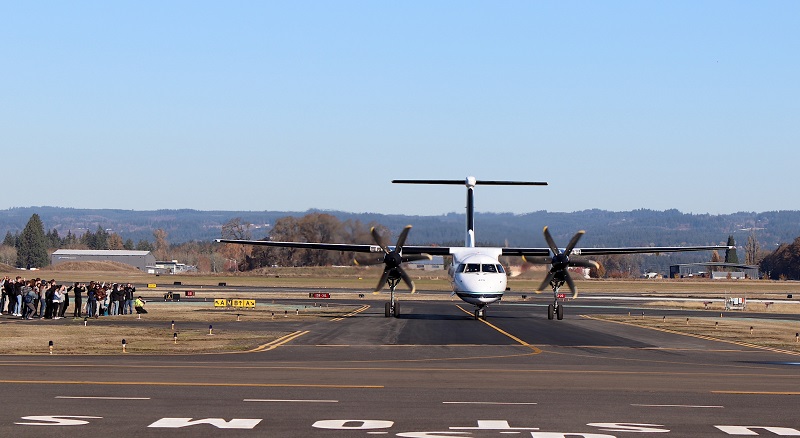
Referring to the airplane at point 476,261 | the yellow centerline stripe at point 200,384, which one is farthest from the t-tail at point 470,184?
the yellow centerline stripe at point 200,384

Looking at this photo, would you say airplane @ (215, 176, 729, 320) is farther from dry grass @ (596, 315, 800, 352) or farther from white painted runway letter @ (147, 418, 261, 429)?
white painted runway letter @ (147, 418, 261, 429)

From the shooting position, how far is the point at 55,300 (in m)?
49.8

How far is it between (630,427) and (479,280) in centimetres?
3279

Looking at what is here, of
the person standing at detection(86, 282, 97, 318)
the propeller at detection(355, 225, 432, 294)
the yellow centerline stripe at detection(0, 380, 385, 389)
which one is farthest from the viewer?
the person standing at detection(86, 282, 97, 318)

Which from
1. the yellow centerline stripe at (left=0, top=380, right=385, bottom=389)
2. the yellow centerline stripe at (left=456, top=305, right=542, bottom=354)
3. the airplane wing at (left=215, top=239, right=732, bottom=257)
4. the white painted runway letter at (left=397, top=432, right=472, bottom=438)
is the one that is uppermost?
the airplane wing at (left=215, top=239, right=732, bottom=257)

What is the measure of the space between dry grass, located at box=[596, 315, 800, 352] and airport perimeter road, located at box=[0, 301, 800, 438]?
481cm

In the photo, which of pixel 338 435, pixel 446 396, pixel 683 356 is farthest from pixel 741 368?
pixel 338 435

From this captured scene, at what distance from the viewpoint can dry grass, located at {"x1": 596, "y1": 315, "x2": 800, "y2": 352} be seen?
39406 millimetres

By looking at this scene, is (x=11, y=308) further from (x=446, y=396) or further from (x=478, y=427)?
(x=478, y=427)

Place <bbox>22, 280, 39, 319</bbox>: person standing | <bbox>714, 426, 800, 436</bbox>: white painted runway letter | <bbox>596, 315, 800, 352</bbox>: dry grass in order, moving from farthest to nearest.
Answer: <bbox>22, 280, 39, 319</bbox>: person standing
<bbox>596, 315, 800, 352</bbox>: dry grass
<bbox>714, 426, 800, 436</bbox>: white painted runway letter

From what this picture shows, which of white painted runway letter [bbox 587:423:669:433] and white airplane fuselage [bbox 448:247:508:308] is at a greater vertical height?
white airplane fuselage [bbox 448:247:508:308]

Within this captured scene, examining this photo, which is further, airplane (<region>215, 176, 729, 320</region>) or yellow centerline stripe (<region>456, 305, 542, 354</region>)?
airplane (<region>215, 176, 729, 320</region>)

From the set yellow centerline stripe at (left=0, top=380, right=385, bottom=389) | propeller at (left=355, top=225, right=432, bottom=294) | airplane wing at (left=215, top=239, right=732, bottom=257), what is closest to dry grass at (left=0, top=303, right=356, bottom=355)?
airplane wing at (left=215, top=239, right=732, bottom=257)

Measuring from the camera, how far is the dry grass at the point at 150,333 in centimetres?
3198
